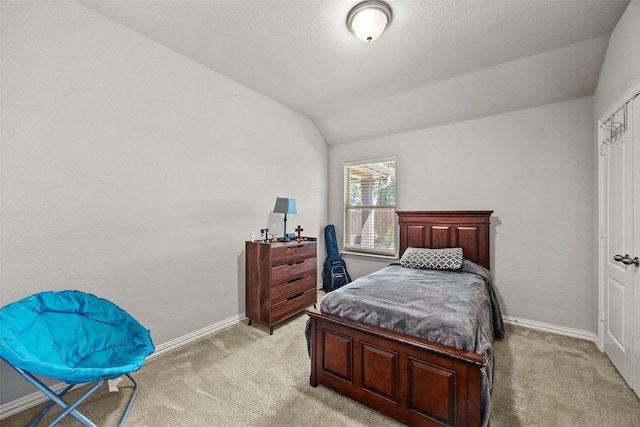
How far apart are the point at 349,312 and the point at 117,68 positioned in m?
2.68

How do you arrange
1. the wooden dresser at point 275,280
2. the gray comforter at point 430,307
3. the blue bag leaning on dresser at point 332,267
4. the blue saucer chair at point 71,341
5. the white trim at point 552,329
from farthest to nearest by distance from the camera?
the blue bag leaning on dresser at point 332,267 < the wooden dresser at point 275,280 < the white trim at point 552,329 < the gray comforter at point 430,307 < the blue saucer chair at point 71,341

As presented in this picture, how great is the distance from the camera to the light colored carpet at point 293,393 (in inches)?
64.6

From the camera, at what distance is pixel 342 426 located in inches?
62.4

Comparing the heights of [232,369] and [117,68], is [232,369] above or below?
below

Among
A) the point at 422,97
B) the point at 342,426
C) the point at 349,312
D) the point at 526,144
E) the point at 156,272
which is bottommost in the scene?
the point at 342,426

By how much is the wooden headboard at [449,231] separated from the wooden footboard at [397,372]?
6.64 feet

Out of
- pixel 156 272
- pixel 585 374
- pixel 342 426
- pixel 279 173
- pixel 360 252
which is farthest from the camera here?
pixel 360 252

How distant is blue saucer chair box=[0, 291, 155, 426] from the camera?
1321mm

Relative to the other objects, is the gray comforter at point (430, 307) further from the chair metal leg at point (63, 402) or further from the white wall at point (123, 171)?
the white wall at point (123, 171)

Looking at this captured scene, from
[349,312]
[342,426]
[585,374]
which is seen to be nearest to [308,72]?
[349,312]

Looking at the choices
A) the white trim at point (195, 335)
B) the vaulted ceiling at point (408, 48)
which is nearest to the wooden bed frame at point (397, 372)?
the white trim at point (195, 335)

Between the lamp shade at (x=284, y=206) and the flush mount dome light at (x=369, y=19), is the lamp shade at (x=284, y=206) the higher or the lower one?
the lower one

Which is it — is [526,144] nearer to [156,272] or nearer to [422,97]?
[422,97]

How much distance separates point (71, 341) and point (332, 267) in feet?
10.2
